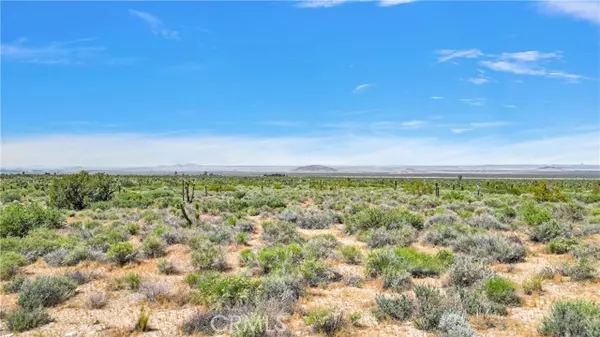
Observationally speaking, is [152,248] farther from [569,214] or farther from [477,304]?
[569,214]

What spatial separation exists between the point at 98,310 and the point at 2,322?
1559 mm

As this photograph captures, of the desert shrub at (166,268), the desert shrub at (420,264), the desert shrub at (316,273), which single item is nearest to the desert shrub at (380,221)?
the desert shrub at (420,264)

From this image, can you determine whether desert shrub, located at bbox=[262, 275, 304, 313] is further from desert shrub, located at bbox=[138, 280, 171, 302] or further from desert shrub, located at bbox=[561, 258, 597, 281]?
desert shrub, located at bbox=[561, 258, 597, 281]

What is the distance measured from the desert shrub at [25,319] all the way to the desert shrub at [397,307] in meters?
6.15

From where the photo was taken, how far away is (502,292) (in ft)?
26.8

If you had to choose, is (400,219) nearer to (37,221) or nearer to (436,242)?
(436,242)

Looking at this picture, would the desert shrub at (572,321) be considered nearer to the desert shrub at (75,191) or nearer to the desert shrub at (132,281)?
the desert shrub at (132,281)

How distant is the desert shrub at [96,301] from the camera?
825cm

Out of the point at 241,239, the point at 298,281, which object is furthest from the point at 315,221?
the point at 298,281

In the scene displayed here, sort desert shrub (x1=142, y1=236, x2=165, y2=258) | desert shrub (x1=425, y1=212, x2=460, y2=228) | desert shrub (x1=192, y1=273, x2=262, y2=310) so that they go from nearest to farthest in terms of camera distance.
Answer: desert shrub (x1=192, y1=273, x2=262, y2=310) → desert shrub (x1=142, y1=236, x2=165, y2=258) → desert shrub (x1=425, y1=212, x2=460, y2=228)

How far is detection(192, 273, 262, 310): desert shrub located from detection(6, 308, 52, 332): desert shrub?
268cm

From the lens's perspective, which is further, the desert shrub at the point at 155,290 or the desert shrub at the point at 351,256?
the desert shrub at the point at 351,256

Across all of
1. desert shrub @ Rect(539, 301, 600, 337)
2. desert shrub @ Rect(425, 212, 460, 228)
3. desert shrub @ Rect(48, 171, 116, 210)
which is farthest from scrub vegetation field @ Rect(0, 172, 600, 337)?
desert shrub @ Rect(48, 171, 116, 210)

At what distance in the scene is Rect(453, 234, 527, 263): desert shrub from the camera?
12.0m
